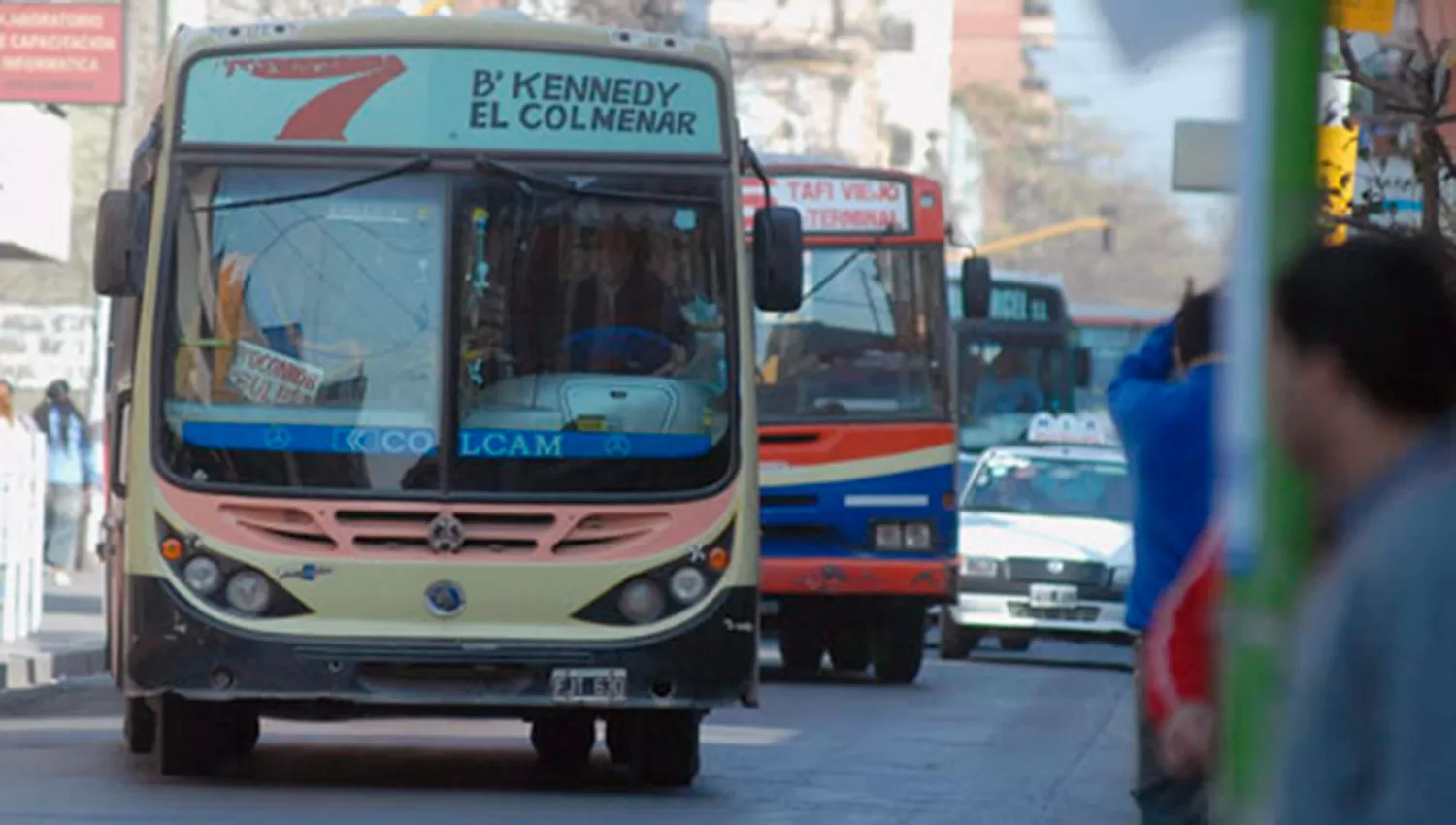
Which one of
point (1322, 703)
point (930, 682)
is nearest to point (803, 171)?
point (930, 682)

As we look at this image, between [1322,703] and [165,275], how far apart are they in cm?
992

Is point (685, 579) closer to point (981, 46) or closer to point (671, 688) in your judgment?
point (671, 688)

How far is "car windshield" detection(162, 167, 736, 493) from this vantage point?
41.1 ft

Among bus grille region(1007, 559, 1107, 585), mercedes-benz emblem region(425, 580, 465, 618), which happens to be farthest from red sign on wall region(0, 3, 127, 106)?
mercedes-benz emblem region(425, 580, 465, 618)

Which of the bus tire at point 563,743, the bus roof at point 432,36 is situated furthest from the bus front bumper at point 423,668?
the bus roof at point 432,36

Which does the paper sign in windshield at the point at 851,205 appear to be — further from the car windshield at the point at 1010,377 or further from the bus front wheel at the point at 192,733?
the car windshield at the point at 1010,377

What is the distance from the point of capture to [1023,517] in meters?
25.0

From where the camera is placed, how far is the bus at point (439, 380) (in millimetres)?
12375

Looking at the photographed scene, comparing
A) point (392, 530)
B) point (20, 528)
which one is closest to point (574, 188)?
point (392, 530)

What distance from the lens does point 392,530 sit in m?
12.5

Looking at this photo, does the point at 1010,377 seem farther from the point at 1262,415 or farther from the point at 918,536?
the point at 1262,415

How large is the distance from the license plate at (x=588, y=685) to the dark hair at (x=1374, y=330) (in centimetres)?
906

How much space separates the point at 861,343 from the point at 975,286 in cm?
79

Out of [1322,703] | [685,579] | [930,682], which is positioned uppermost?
[1322,703]
